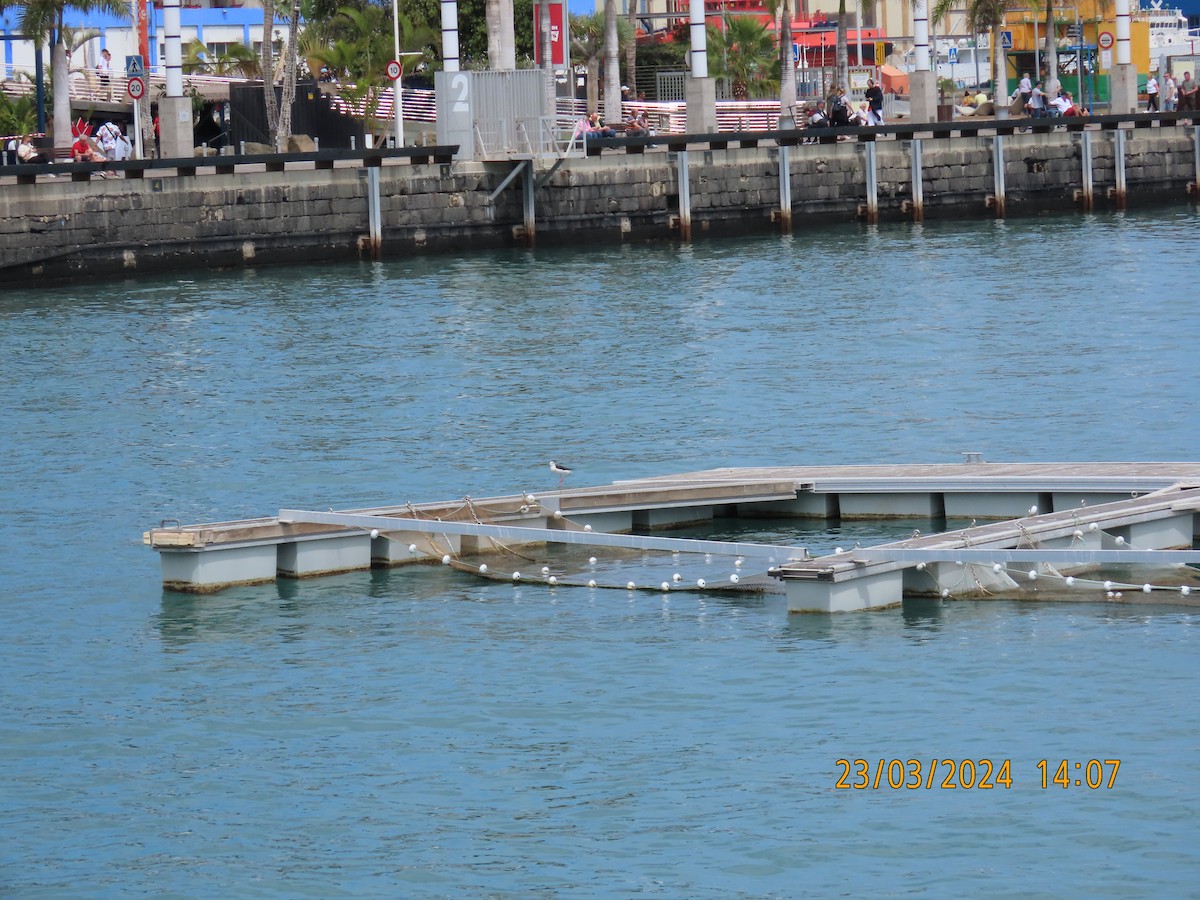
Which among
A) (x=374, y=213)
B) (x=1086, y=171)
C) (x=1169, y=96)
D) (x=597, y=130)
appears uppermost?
(x=1169, y=96)

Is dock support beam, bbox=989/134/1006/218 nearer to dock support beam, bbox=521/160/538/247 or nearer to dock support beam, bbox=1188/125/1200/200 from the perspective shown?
dock support beam, bbox=1188/125/1200/200

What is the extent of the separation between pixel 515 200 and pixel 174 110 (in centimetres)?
798

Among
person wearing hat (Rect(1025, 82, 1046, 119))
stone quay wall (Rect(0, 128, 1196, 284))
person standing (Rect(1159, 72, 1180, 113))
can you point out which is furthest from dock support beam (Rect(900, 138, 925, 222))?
person standing (Rect(1159, 72, 1180, 113))

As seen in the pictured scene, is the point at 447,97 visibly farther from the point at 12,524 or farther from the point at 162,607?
the point at 162,607

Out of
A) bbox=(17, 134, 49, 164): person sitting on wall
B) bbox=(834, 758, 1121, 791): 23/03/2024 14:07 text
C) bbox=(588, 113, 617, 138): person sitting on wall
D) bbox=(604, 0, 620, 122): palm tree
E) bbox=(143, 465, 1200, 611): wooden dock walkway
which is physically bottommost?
bbox=(834, 758, 1121, 791): 23/03/2024 14:07 text

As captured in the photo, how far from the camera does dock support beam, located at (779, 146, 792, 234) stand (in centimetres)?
5097

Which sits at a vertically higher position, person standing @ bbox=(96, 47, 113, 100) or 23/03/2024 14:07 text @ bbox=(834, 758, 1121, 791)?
person standing @ bbox=(96, 47, 113, 100)

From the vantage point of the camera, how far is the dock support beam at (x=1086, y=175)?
54.9 meters

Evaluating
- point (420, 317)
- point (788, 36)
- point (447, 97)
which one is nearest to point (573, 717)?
point (420, 317)

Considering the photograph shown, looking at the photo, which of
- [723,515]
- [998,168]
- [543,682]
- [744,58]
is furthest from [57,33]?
[543,682]

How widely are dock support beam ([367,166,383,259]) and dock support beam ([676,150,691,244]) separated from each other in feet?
24.6

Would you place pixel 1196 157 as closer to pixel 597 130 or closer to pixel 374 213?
pixel 597 130

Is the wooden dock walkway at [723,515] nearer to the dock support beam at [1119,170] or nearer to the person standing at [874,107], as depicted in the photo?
the person standing at [874,107]

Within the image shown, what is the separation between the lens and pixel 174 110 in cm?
4609
